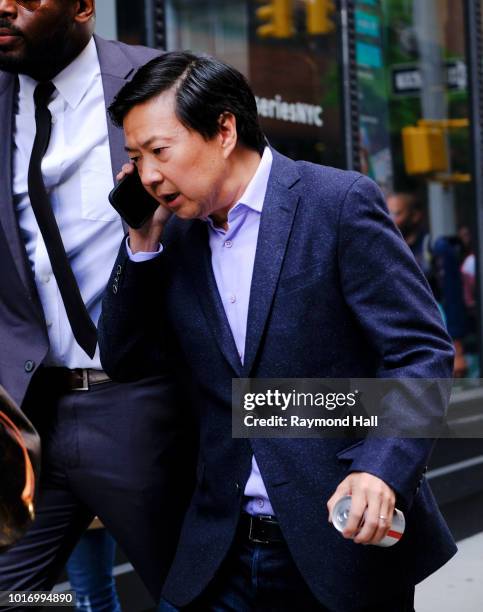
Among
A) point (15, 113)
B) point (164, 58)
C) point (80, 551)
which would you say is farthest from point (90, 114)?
point (80, 551)

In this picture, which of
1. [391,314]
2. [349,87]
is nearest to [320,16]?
[349,87]

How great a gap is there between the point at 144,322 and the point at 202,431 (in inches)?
10.1

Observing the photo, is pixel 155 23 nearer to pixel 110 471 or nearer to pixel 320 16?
pixel 320 16

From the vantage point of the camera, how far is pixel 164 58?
259cm

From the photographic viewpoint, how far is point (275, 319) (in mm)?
2523

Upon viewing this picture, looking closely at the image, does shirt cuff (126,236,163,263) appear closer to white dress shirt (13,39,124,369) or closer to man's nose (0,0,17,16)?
white dress shirt (13,39,124,369)

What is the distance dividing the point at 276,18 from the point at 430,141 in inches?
72.6

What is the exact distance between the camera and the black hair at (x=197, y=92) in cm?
250

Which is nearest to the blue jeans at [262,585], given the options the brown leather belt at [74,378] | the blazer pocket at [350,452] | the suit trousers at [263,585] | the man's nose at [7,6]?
the suit trousers at [263,585]

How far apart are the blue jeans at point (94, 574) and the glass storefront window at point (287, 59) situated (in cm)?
304

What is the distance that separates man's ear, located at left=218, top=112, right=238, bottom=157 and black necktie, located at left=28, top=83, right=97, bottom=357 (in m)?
0.53

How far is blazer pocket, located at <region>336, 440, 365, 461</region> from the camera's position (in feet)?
8.17

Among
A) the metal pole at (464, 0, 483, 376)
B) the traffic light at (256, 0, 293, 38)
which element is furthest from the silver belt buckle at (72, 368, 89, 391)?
the metal pole at (464, 0, 483, 376)

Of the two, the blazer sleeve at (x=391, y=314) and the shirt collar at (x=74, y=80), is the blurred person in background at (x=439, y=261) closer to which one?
the shirt collar at (x=74, y=80)
